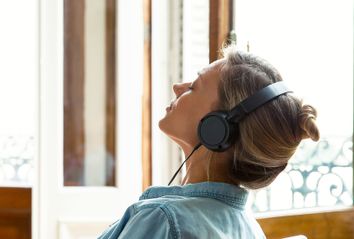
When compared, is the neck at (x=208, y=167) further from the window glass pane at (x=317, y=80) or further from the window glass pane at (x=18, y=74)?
the window glass pane at (x=18, y=74)

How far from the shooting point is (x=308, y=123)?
1.09 metres

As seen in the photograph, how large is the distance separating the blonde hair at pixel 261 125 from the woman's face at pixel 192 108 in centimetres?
4

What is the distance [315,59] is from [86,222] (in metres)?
1.16

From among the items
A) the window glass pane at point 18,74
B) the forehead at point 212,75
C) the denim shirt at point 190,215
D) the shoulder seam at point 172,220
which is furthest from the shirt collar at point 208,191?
the window glass pane at point 18,74

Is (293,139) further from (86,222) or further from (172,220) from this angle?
(86,222)

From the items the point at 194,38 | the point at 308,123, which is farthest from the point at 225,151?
the point at 194,38

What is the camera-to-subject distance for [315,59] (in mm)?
2316

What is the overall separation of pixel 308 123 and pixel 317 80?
129cm

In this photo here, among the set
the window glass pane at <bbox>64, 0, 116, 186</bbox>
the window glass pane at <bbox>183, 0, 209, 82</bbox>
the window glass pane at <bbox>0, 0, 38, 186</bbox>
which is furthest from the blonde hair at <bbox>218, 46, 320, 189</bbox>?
the window glass pane at <bbox>0, 0, 38, 186</bbox>

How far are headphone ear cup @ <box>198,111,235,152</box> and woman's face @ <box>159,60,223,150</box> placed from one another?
0.10 metres

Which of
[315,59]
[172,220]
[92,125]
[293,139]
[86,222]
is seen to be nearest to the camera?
[172,220]

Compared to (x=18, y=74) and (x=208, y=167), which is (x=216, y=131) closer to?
(x=208, y=167)

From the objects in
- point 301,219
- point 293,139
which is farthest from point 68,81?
point 293,139

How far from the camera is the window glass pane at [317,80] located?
2264mm
